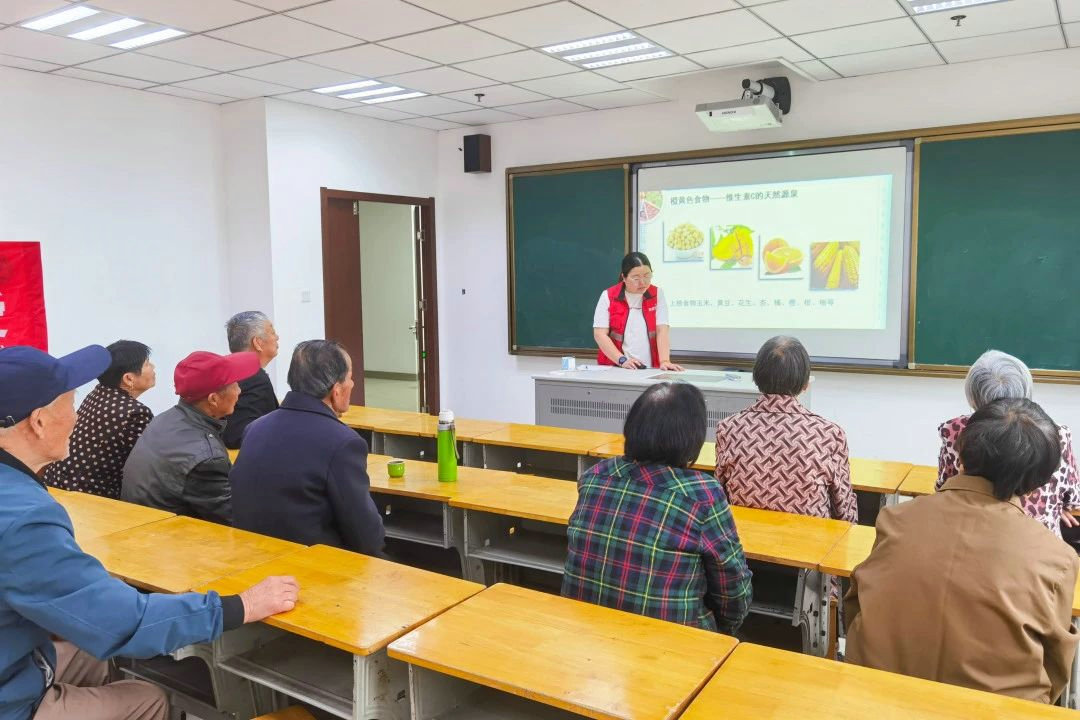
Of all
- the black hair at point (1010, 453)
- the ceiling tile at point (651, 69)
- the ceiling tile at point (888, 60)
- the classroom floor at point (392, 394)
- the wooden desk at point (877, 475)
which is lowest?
the classroom floor at point (392, 394)

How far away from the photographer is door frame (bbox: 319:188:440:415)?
21.0 ft

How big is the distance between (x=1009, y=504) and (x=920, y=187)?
4.11m

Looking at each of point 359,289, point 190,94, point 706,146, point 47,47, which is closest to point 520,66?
point 706,146

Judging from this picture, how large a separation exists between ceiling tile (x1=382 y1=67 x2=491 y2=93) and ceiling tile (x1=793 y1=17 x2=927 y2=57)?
2.08 m

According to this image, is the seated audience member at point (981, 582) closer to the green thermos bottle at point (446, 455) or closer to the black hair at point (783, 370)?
the black hair at point (783, 370)

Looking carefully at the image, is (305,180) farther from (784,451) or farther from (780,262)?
(784,451)

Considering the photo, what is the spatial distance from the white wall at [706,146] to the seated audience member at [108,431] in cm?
408

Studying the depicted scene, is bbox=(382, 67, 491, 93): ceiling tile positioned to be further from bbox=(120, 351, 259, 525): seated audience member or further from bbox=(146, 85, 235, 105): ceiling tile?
bbox=(120, 351, 259, 525): seated audience member

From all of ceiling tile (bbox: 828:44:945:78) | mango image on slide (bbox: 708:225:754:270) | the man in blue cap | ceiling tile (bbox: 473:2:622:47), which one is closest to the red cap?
the man in blue cap

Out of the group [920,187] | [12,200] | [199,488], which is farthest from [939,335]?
[12,200]

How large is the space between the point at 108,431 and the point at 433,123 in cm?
460

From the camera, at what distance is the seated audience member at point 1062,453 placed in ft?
7.39

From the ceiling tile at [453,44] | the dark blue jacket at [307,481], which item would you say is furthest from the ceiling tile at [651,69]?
the dark blue jacket at [307,481]

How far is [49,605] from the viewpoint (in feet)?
4.66
